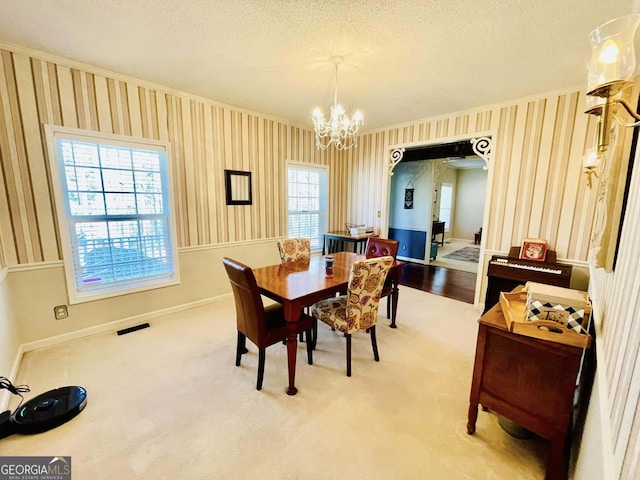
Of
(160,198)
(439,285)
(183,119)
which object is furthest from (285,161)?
(439,285)

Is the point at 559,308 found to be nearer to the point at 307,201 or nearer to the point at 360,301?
the point at 360,301

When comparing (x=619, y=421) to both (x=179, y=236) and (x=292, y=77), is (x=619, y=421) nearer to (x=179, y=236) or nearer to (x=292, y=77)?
(x=292, y=77)

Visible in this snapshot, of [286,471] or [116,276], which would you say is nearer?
[286,471]

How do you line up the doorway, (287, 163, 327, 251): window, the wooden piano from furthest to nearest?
the doorway, (287, 163, 327, 251): window, the wooden piano

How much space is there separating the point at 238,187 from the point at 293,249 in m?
1.36

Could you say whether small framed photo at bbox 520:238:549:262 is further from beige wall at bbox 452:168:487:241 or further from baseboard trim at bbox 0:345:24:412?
beige wall at bbox 452:168:487:241

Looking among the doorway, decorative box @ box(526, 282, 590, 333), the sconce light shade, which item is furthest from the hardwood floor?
the sconce light shade

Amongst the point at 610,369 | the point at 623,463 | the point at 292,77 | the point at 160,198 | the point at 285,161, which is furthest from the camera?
the point at 285,161

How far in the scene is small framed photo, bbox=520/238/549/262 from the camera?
301cm

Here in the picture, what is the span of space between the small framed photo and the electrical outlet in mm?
4827

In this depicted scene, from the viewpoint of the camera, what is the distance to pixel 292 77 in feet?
8.70

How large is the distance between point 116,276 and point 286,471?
8.65 feet

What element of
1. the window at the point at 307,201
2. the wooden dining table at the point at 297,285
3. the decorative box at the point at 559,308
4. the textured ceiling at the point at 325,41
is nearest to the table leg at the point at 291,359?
the wooden dining table at the point at 297,285

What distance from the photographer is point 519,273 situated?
289 cm
